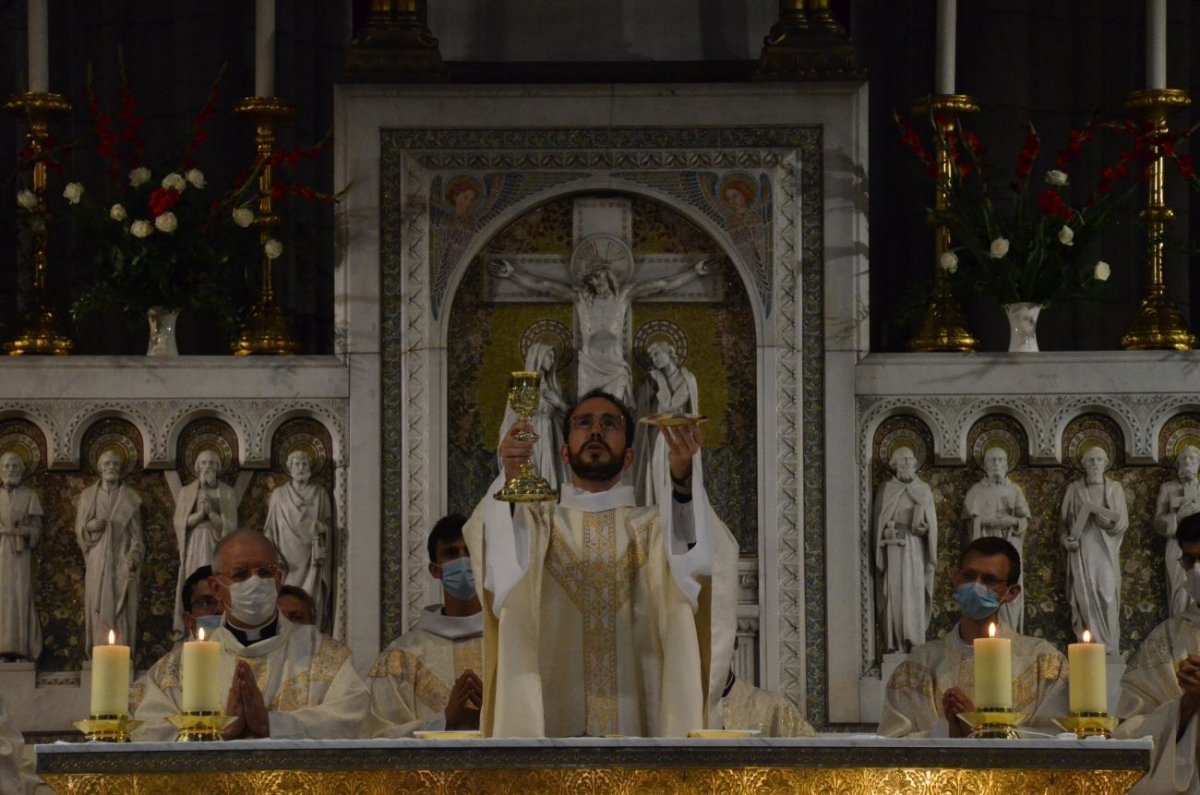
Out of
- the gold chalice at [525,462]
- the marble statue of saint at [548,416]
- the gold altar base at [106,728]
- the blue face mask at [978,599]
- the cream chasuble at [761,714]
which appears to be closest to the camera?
the gold altar base at [106,728]

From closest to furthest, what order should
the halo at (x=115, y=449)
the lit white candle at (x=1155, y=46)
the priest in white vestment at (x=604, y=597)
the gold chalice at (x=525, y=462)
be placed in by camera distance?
the gold chalice at (x=525, y=462), the priest in white vestment at (x=604, y=597), the halo at (x=115, y=449), the lit white candle at (x=1155, y=46)

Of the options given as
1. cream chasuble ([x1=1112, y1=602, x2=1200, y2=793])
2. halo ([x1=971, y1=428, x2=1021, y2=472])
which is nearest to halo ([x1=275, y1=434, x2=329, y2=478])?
halo ([x1=971, y1=428, x2=1021, y2=472])

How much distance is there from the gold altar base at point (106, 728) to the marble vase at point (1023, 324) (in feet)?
15.6

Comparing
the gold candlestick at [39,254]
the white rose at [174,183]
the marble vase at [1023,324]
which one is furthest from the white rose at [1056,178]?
the gold candlestick at [39,254]

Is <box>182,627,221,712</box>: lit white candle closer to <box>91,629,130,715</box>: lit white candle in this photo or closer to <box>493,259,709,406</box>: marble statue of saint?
<box>91,629,130,715</box>: lit white candle

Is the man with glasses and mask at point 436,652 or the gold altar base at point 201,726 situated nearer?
the gold altar base at point 201,726

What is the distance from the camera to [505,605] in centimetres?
926

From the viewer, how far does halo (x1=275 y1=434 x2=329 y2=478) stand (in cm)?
1184

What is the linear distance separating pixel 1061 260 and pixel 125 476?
13.0 ft

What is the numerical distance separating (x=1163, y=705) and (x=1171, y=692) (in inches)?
14.4

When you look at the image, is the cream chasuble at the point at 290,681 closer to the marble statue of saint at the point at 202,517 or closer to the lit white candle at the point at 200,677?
the marble statue of saint at the point at 202,517

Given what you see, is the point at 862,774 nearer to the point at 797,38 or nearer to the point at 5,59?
the point at 797,38

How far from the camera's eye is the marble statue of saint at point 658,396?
11.7 meters

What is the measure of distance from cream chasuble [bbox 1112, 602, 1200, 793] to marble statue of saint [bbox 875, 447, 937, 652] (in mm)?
932
